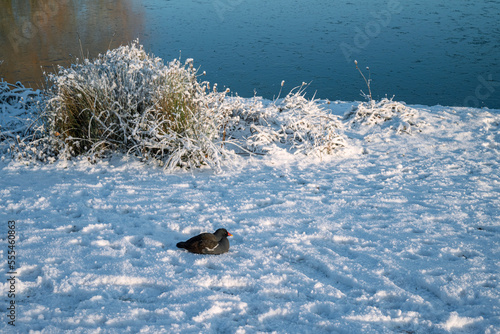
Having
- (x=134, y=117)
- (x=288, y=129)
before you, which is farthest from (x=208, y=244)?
(x=288, y=129)

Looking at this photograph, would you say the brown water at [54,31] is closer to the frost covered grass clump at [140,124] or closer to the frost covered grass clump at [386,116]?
the frost covered grass clump at [140,124]

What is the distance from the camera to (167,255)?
3416 millimetres

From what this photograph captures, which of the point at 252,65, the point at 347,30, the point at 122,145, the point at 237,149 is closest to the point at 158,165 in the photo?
the point at 122,145

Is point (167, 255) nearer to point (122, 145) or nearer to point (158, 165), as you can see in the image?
point (158, 165)

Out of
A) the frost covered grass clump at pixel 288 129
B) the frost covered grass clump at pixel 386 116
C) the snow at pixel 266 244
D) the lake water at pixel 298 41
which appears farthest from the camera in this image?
the lake water at pixel 298 41

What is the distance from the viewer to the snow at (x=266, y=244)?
2707 mm

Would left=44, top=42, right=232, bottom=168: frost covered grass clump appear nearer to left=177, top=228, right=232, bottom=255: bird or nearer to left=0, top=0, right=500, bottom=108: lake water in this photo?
left=177, top=228, right=232, bottom=255: bird

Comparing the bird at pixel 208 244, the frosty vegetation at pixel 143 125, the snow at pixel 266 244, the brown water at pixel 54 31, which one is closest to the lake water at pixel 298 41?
the brown water at pixel 54 31

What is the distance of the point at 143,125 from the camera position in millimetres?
5512

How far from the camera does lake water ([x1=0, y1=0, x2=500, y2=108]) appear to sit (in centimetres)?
1143

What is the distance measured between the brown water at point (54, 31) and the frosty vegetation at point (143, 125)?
5.44 metres

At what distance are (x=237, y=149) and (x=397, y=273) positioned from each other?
3501 mm

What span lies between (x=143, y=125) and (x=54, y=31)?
14317 millimetres

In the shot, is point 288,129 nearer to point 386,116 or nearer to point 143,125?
point 386,116
